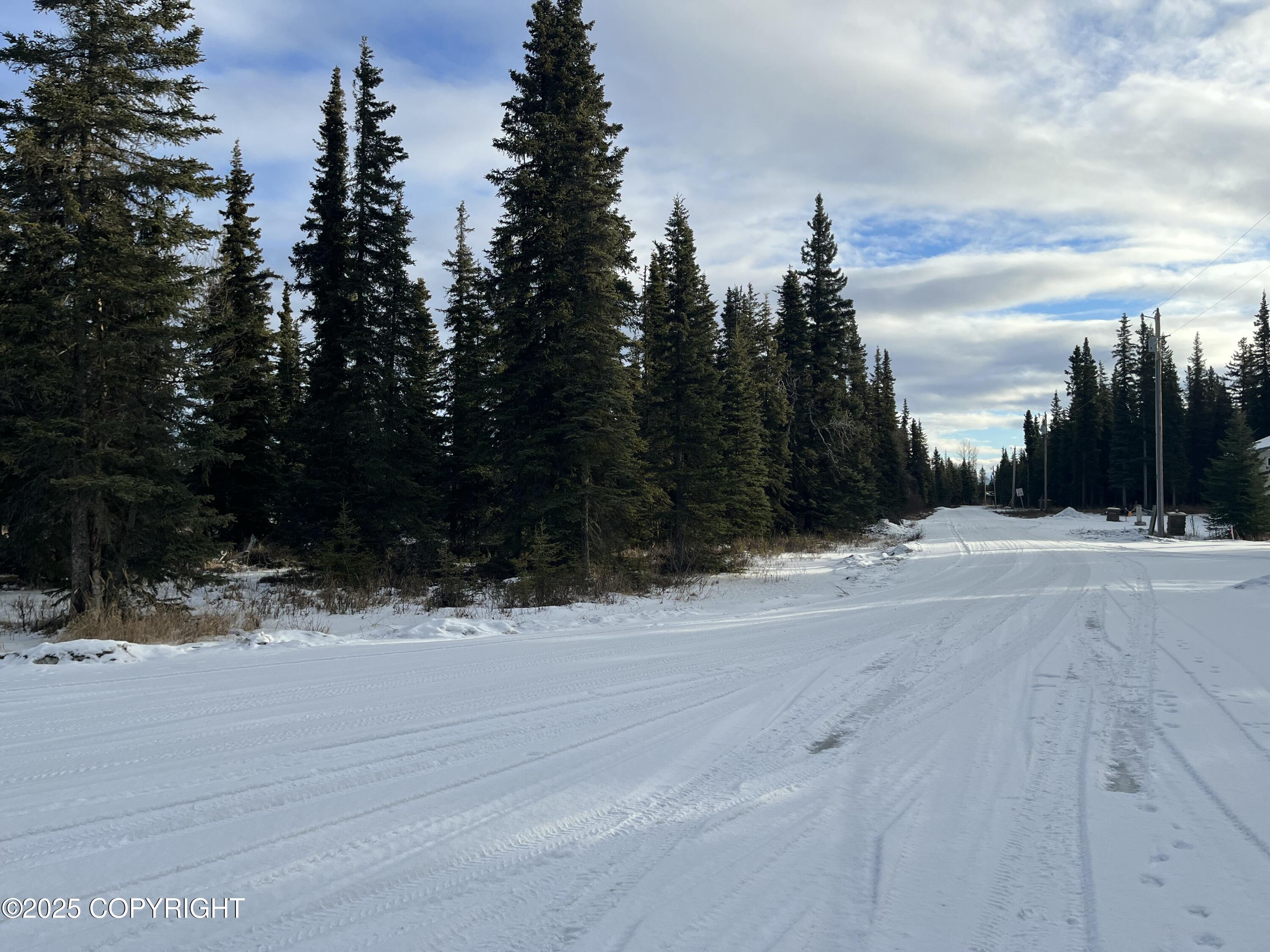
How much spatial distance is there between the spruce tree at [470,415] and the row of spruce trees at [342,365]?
0.16 metres

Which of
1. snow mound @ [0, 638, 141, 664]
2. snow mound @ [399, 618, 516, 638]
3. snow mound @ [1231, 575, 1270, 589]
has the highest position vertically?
snow mound @ [1231, 575, 1270, 589]

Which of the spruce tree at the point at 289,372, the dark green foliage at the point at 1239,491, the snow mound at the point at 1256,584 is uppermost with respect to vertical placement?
the spruce tree at the point at 289,372

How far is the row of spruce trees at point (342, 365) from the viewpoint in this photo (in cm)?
1255

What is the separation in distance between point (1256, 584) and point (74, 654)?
18295mm

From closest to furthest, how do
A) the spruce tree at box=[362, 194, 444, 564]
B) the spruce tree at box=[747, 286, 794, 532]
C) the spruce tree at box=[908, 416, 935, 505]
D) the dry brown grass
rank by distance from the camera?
1. the dry brown grass
2. the spruce tree at box=[362, 194, 444, 564]
3. the spruce tree at box=[747, 286, 794, 532]
4. the spruce tree at box=[908, 416, 935, 505]

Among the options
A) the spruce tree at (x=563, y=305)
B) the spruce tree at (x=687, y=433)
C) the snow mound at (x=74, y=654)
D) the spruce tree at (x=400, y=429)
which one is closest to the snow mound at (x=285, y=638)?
the snow mound at (x=74, y=654)

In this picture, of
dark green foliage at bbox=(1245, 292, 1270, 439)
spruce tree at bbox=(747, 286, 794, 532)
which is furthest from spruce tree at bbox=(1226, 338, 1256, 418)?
spruce tree at bbox=(747, 286, 794, 532)

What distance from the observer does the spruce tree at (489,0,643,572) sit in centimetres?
1672

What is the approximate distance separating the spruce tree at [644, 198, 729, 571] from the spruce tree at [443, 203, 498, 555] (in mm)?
4872

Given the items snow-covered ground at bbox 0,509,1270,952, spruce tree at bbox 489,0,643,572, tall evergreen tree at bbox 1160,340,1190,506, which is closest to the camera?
snow-covered ground at bbox 0,509,1270,952

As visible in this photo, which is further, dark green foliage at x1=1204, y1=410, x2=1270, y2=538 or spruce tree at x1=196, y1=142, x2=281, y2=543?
dark green foliage at x1=1204, y1=410, x2=1270, y2=538

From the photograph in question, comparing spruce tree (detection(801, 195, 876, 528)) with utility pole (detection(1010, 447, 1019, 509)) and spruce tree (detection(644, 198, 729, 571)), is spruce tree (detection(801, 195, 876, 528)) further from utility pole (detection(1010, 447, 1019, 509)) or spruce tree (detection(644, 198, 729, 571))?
utility pole (detection(1010, 447, 1019, 509))

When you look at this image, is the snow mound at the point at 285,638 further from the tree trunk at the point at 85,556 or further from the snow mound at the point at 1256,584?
the snow mound at the point at 1256,584

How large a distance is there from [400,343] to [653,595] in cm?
1160
